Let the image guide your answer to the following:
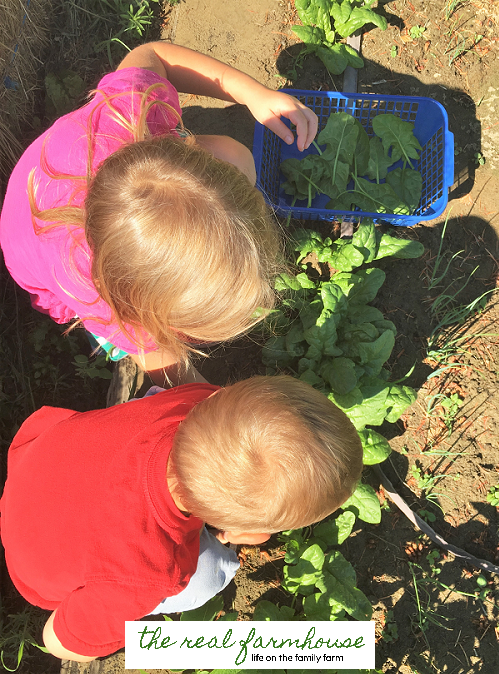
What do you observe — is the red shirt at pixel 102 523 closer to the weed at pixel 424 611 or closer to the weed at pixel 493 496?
the weed at pixel 424 611

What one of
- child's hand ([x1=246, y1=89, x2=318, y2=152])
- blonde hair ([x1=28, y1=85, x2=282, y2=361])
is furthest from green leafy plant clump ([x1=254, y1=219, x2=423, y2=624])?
blonde hair ([x1=28, y1=85, x2=282, y2=361])

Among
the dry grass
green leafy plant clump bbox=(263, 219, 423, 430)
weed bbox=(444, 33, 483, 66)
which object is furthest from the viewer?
weed bbox=(444, 33, 483, 66)

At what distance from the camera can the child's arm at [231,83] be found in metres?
2.06

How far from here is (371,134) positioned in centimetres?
283

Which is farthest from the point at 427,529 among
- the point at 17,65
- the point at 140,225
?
the point at 17,65

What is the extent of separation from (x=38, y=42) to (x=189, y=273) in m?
2.15

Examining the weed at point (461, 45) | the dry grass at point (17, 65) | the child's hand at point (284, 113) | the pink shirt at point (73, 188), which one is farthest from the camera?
the weed at point (461, 45)

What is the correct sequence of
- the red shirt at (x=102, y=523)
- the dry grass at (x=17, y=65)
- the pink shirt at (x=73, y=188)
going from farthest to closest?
the dry grass at (x=17, y=65) → the pink shirt at (x=73, y=188) → the red shirt at (x=102, y=523)

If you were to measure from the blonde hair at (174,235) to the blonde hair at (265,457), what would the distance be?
27cm

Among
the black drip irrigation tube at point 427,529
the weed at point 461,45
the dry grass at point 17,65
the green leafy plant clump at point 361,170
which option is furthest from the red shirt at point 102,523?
the weed at point 461,45

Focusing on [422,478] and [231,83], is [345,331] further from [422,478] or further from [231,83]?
[231,83]

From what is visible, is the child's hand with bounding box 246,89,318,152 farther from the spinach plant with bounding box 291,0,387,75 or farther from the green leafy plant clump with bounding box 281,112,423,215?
the spinach plant with bounding box 291,0,387,75

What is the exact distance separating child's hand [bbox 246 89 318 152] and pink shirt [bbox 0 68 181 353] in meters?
0.49

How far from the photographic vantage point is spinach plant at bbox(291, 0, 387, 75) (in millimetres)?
2686
